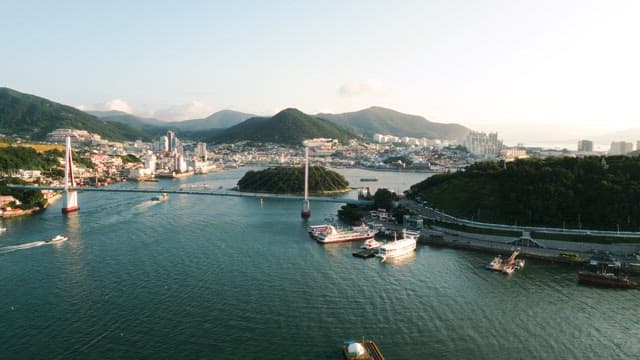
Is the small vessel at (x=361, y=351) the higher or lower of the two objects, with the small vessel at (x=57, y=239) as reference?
lower

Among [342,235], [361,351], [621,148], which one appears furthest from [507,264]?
[621,148]

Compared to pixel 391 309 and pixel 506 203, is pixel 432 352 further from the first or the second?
pixel 506 203

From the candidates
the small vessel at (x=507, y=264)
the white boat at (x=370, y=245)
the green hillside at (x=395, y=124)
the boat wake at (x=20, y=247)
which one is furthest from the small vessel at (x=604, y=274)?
the green hillside at (x=395, y=124)

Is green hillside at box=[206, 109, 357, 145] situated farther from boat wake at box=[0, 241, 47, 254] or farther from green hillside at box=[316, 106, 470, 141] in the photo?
boat wake at box=[0, 241, 47, 254]

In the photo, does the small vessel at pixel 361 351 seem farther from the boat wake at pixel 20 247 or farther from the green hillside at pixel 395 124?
the green hillside at pixel 395 124

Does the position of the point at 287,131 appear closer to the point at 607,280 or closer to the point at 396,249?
the point at 396,249

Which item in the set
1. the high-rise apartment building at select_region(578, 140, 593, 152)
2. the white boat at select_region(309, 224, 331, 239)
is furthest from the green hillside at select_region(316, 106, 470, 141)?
the white boat at select_region(309, 224, 331, 239)
